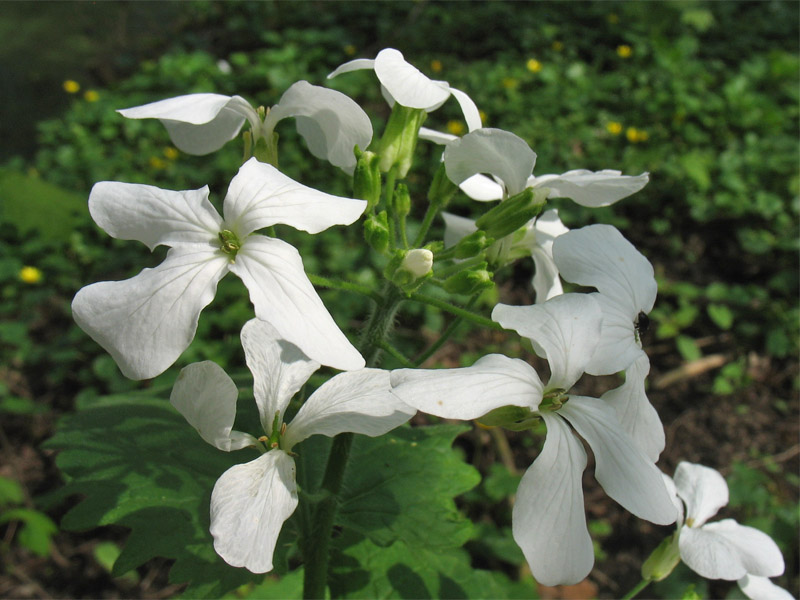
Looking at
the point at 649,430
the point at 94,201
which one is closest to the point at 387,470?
the point at 649,430

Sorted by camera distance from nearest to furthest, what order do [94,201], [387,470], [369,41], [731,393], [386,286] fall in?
[94,201] < [386,286] < [387,470] < [731,393] < [369,41]

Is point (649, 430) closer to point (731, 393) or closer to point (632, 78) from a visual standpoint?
point (731, 393)

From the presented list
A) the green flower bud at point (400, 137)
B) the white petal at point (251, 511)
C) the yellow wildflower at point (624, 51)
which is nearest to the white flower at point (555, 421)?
the white petal at point (251, 511)

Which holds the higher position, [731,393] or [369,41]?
[369,41]

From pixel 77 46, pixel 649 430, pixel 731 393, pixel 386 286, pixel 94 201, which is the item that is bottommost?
pixel 731 393

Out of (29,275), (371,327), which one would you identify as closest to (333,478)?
(371,327)

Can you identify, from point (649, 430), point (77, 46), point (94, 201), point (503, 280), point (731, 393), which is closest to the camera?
point (94, 201)

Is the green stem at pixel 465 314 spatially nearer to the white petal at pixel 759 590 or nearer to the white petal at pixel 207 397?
the white petal at pixel 207 397
